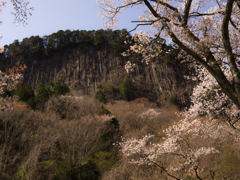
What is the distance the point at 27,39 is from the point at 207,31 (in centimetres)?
5374

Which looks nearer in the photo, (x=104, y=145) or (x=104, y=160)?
(x=104, y=160)

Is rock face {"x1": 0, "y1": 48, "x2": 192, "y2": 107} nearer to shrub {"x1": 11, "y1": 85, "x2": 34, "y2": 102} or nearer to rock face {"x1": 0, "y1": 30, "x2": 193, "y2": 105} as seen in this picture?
Answer: rock face {"x1": 0, "y1": 30, "x2": 193, "y2": 105}

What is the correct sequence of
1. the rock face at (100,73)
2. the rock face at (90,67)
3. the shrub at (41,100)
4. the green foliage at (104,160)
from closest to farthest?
the green foliage at (104,160)
the shrub at (41,100)
the rock face at (100,73)
the rock face at (90,67)

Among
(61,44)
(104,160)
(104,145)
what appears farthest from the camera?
(61,44)

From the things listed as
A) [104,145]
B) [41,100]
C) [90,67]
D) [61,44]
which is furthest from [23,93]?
[61,44]

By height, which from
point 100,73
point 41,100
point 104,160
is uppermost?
point 100,73

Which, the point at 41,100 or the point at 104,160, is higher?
the point at 41,100

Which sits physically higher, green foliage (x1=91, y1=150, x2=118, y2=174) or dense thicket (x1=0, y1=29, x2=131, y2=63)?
dense thicket (x1=0, y1=29, x2=131, y2=63)

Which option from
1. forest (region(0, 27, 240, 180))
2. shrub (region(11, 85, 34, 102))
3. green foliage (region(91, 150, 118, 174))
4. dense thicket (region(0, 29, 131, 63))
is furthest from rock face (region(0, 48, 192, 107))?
green foliage (region(91, 150, 118, 174))

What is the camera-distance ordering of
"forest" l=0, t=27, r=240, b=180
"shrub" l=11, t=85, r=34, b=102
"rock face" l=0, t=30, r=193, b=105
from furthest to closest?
"rock face" l=0, t=30, r=193, b=105, "shrub" l=11, t=85, r=34, b=102, "forest" l=0, t=27, r=240, b=180

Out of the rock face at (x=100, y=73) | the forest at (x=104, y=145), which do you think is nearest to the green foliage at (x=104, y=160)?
the forest at (x=104, y=145)

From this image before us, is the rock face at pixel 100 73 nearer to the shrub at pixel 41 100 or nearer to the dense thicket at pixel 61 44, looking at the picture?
the dense thicket at pixel 61 44

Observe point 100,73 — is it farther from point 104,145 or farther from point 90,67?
point 104,145

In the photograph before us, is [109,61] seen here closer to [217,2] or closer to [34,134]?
[34,134]
